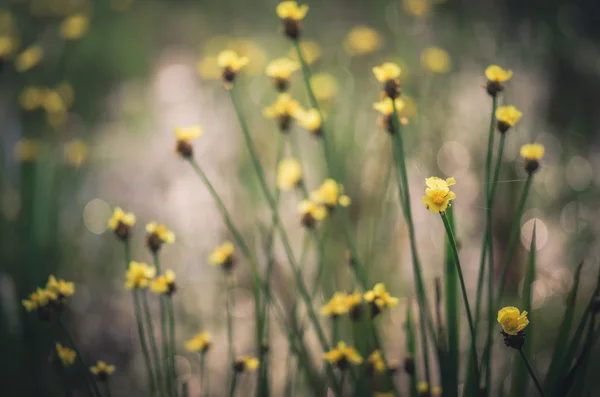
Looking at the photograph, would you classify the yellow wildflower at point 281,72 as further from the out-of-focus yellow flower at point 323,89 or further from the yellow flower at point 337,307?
the out-of-focus yellow flower at point 323,89

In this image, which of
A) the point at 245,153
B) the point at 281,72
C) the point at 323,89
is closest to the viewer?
the point at 281,72

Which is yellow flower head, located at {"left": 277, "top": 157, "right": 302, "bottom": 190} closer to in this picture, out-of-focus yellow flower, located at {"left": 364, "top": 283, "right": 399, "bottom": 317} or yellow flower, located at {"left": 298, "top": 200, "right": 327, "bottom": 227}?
yellow flower, located at {"left": 298, "top": 200, "right": 327, "bottom": 227}

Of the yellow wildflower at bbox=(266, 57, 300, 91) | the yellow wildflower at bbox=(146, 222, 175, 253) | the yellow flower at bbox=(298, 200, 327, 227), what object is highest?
the yellow wildflower at bbox=(266, 57, 300, 91)

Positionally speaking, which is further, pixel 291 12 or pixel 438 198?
pixel 291 12

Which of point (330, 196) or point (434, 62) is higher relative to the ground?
point (434, 62)

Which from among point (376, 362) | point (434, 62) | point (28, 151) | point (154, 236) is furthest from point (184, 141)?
point (434, 62)

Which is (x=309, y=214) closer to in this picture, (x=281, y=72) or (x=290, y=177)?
(x=290, y=177)

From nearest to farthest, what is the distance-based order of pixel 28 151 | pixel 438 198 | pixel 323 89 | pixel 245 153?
pixel 438 198
pixel 28 151
pixel 323 89
pixel 245 153

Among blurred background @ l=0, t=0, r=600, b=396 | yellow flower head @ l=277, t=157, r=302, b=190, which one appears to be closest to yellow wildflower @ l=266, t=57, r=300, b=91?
yellow flower head @ l=277, t=157, r=302, b=190

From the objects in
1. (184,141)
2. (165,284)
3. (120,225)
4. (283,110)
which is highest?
(283,110)
